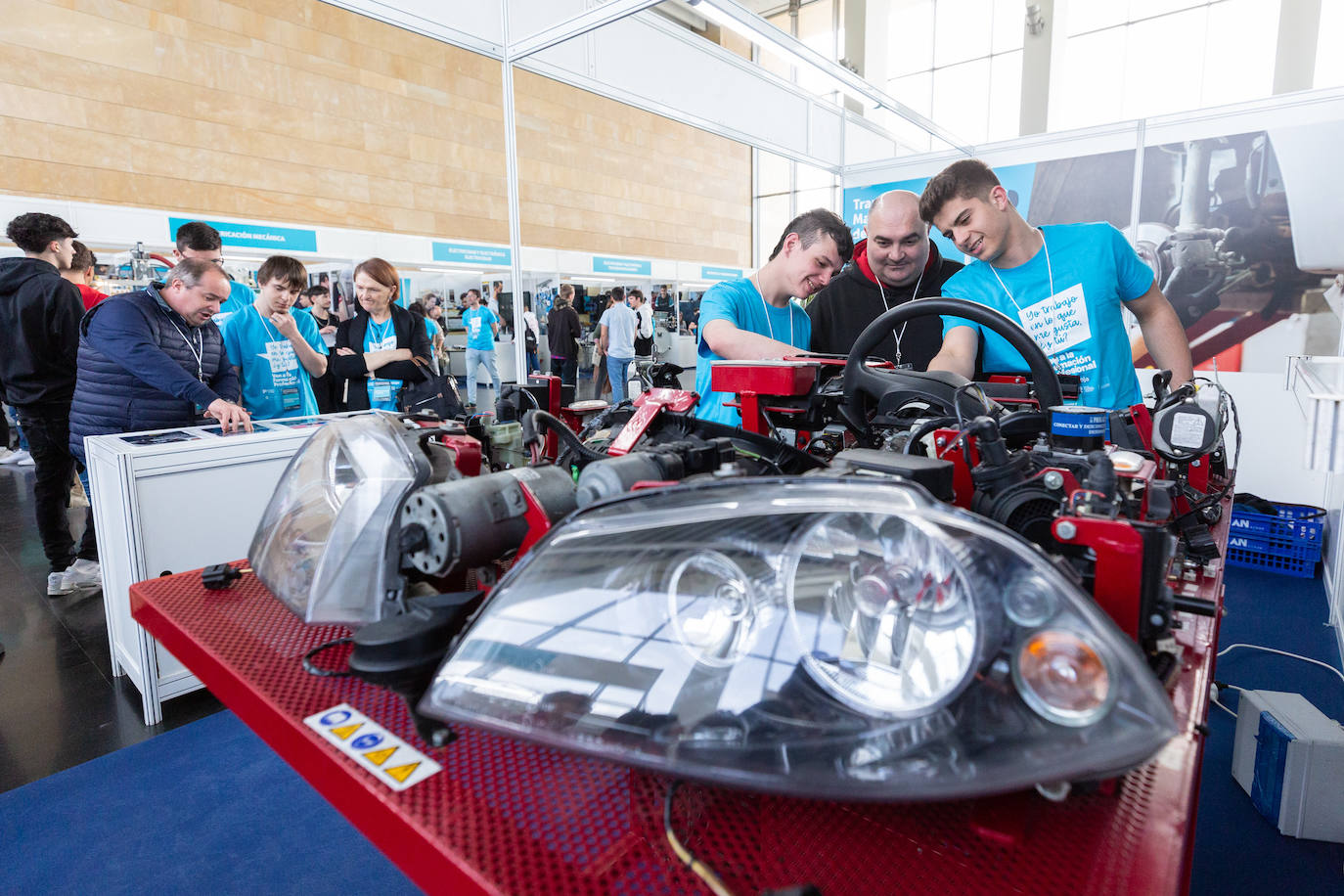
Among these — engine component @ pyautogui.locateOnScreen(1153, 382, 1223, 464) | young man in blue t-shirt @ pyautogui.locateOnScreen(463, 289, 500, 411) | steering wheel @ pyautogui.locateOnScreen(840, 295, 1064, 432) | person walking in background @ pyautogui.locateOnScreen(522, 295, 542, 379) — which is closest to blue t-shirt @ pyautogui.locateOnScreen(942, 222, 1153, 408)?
engine component @ pyautogui.locateOnScreen(1153, 382, 1223, 464)

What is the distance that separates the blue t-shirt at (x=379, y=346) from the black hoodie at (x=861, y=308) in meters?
2.24

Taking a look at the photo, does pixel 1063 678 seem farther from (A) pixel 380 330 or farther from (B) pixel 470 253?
(B) pixel 470 253

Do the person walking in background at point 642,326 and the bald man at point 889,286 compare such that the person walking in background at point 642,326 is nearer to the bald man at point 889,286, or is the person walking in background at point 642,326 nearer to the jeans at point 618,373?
the jeans at point 618,373

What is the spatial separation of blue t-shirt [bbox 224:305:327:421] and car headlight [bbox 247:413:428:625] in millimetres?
2622

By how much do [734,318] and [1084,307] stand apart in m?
1.04

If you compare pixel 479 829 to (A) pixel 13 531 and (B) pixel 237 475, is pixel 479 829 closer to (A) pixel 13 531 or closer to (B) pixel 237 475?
(B) pixel 237 475

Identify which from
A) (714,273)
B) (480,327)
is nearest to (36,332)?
(480,327)

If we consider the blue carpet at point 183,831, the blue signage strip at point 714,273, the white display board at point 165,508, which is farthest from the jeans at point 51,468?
the blue signage strip at point 714,273

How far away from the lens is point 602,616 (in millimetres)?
626

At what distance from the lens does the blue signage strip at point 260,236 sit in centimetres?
529

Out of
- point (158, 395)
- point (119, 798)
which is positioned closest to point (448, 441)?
point (119, 798)

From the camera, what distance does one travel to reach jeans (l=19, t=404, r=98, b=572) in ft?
11.2

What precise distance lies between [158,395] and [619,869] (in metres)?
3.06

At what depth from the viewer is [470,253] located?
24.1 feet
